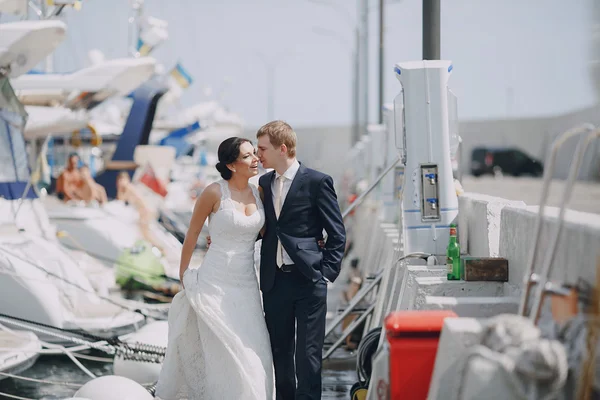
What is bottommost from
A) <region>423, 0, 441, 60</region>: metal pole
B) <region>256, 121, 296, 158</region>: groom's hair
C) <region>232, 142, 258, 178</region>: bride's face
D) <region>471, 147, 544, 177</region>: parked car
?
<region>471, 147, 544, 177</region>: parked car

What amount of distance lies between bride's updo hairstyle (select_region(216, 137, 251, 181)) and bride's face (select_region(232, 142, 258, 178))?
0.03 meters

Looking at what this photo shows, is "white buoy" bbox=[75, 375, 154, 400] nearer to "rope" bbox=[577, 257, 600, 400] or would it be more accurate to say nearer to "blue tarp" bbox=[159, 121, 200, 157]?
"rope" bbox=[577, 257, 600, 400]

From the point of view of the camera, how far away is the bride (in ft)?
21.7

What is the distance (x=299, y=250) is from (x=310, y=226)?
21cm

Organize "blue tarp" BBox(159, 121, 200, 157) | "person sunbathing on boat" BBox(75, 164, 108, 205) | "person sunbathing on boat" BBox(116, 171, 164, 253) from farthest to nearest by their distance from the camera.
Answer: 1. "blue tarp" BBox(159, 121, 200, 157)
2. "person sunbathing on boat" BBox(75, 164, 108, 205)
3. "person sunbathing on boat" BBox(116, 171, 164, 253)

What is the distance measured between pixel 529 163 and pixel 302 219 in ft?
187

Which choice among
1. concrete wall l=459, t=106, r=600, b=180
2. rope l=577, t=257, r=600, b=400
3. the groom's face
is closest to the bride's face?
the groom's face

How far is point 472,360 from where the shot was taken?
448 cm

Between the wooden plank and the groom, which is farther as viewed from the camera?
the wooden plank

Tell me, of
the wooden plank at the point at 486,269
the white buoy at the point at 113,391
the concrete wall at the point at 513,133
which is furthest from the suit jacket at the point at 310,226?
the concrete wall at the point at 513,133

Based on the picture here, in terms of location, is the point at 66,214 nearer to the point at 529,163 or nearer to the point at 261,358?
the point at 261,358

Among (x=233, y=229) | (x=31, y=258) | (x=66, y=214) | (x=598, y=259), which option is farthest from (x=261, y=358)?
(x=66, y=214)

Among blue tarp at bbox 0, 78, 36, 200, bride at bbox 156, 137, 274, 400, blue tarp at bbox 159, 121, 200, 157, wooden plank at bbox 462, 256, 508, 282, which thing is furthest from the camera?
blue tarp at bbox 159, 121, 200, 157

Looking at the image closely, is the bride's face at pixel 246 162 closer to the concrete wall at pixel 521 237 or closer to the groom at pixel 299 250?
the groom at pixel 299 250
